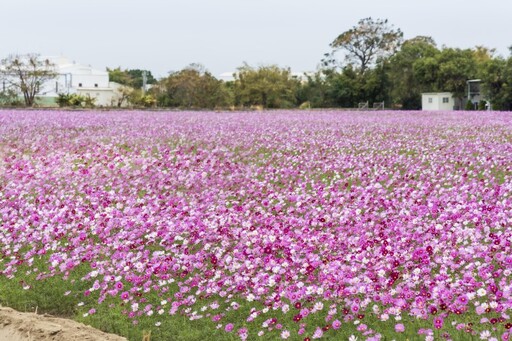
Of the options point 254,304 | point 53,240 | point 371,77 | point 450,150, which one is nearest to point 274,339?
point 254,304

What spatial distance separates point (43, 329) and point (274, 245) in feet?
8.72

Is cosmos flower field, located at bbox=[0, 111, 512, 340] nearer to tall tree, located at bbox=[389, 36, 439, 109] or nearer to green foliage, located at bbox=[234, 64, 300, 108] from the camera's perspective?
green foliage, located at bbox=[234, 64, 300, 108]

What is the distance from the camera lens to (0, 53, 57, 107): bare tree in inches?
2397

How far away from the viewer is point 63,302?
6.64 meters

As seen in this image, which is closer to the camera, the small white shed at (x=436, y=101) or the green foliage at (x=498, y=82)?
the green foliage at (x=498, y=82)

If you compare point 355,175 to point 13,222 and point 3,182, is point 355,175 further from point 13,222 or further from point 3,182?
point 3,182

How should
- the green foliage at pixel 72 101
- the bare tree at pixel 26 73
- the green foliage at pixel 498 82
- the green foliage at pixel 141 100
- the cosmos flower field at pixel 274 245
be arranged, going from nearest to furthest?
the cosmos flower field at pixel 274 245 < the green foliage at pixel 498 82 < the green foliage at pixel 72 101 < the green foliage at pixel 141 100 < the bare tree at pixel 26 73

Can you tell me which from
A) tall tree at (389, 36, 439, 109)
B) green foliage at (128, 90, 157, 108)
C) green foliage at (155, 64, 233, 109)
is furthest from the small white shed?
green foliage at (128, 90, 157, 108)

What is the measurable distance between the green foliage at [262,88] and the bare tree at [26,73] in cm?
1995

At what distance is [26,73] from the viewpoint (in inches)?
2429

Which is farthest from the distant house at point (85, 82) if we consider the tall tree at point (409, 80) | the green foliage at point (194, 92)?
the tall tree at point (409, 80)

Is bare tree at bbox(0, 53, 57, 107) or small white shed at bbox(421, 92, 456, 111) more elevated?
bare tree at bbox(0, 53, 57, 107)

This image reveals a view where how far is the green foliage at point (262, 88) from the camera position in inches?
2557

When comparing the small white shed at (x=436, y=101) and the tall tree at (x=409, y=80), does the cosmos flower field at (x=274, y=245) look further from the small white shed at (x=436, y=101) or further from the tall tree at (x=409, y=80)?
the tall tree at (x=409, y=80)
